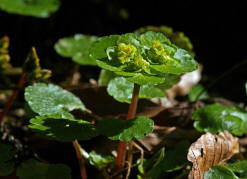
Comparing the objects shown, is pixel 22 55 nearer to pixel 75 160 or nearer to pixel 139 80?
pixel 75 160

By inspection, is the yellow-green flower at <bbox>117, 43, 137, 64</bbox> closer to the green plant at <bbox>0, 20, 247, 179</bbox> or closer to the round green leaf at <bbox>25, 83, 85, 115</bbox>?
the green plant at <bbox>0, 20, 247, 179</bbox>

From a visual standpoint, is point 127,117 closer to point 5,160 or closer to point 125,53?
point 125,53

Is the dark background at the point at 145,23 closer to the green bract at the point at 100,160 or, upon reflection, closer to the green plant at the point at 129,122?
the green plant at the point at 129,122

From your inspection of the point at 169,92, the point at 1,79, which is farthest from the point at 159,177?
the point at 1,79

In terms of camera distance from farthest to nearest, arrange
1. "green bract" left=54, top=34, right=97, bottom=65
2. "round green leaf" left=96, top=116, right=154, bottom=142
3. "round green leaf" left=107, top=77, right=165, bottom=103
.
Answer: "green bract" left=54, top=34, right=97, bottom=65 < "round green leaf" left=107, top=77, right=165, bottom=103 < "round green leaf" left=96, top=116, right=154, bottom=142

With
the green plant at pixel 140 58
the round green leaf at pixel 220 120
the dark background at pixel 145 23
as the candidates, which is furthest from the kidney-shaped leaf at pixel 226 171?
the dark background at pixel 145 23

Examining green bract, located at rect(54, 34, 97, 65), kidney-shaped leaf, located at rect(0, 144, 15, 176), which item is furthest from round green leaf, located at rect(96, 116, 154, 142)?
green bract, located at rect(54, 34, 97, 65)
